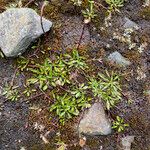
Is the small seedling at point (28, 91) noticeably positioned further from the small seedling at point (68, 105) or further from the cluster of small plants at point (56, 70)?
the small seedling at point (68, 105)

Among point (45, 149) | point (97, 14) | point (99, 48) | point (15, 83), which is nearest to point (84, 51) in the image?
point (99, 48)

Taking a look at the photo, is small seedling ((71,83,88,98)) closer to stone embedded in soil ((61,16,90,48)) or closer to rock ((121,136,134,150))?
stone embedded in soil ((61,16,90,48))

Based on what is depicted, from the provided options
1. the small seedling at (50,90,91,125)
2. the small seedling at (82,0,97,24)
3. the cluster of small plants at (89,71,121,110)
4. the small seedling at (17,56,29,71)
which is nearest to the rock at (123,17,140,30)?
the small seedling at (82,0,97,24)

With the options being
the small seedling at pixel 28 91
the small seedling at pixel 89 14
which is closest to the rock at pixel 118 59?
the small seedling at pixel 89 14

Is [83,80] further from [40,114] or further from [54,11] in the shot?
[54,11]

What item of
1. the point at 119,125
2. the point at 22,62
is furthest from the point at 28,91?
the point at 119,125
